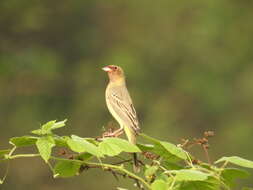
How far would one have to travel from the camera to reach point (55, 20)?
2381 centimetres

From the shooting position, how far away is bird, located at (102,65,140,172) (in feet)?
13.4

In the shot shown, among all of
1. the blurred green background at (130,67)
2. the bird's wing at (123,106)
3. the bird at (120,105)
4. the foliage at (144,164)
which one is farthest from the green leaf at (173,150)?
the blurred green background at (130,67)

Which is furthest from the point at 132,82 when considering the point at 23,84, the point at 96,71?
the point at 23,84

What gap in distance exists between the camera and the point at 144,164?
7.61ft

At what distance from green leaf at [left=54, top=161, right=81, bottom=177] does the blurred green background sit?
1589 centimetres

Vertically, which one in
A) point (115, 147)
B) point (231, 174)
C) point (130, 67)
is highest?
point (115, 147)

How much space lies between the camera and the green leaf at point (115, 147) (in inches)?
88.0

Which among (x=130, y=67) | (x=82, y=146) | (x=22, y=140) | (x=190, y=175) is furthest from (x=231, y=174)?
(x=130, y=67)

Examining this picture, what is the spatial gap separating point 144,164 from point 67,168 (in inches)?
8.1

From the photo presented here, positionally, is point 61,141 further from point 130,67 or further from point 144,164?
point 130,67

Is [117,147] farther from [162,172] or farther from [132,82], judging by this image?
[132,82]

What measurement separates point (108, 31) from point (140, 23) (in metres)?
1.04

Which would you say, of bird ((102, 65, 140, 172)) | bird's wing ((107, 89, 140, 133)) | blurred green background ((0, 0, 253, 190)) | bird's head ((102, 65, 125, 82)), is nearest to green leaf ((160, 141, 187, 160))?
bird ((102, 65, 140, 172))

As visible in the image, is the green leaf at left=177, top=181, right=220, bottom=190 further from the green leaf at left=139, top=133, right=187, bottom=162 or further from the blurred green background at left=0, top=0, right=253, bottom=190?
the blurred green background at left=0, top=0, right=253, bottom=190
